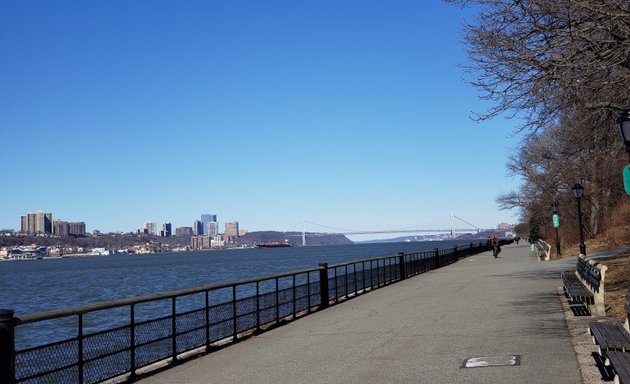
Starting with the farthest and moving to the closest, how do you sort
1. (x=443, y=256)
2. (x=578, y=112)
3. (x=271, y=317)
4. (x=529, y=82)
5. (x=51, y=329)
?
(x=443, y=256) < (x=51, y=329) < (x=578, y=112) < (x=271, y=317) < (x=529, y=82)

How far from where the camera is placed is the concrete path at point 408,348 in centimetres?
962

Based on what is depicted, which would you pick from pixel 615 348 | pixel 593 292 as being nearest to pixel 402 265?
pixel 593 292

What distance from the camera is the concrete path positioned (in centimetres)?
962

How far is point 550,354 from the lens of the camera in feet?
34.7

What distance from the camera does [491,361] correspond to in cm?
1026

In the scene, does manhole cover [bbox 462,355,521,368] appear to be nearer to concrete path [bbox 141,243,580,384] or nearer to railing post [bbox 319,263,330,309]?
concrete path [bbox 141,243,580,384]

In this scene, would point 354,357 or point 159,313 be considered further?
point 159,313

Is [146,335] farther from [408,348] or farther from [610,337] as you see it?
[610,337]

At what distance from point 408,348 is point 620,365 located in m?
4.77

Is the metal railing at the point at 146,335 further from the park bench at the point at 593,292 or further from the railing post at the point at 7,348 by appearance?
the park bench at the point at 593,292

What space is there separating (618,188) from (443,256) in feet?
60.1

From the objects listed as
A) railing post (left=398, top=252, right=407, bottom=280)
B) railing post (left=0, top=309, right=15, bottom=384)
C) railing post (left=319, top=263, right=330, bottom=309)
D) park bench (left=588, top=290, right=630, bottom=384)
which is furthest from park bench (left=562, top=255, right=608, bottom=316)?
railing post (left=398, top=252, right=407, bottom=280)

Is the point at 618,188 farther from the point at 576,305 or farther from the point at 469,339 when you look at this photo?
the point at 469,339

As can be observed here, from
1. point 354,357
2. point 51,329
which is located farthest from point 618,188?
point 354,357
